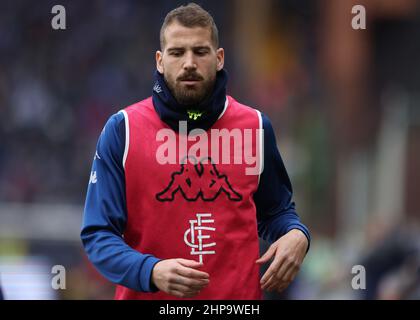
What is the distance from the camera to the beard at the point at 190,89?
4820mm

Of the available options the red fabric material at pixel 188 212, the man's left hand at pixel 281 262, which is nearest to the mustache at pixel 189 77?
the red fabric material at pixel 188 212

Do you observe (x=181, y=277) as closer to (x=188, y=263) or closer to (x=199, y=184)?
(x=188, y=263)

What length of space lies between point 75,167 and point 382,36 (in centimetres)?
665

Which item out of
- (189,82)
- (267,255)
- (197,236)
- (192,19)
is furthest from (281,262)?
(192,19)

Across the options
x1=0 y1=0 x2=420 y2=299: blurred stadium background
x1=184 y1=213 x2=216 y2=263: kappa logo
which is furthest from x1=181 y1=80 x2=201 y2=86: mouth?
x1=0 y1=0 x2=420 y2=299: blurred stadium background

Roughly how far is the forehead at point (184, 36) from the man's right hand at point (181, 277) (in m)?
0.94

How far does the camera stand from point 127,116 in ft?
16.2

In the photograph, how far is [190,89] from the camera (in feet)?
15.9

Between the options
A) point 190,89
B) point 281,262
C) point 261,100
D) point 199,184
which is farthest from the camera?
point 261,100

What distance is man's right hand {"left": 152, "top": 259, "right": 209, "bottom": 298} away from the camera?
4426mm

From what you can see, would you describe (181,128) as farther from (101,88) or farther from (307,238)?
(101,88)

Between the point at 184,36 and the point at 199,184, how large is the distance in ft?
2.12

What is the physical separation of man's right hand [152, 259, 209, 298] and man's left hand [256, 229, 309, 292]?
36 centimetres
